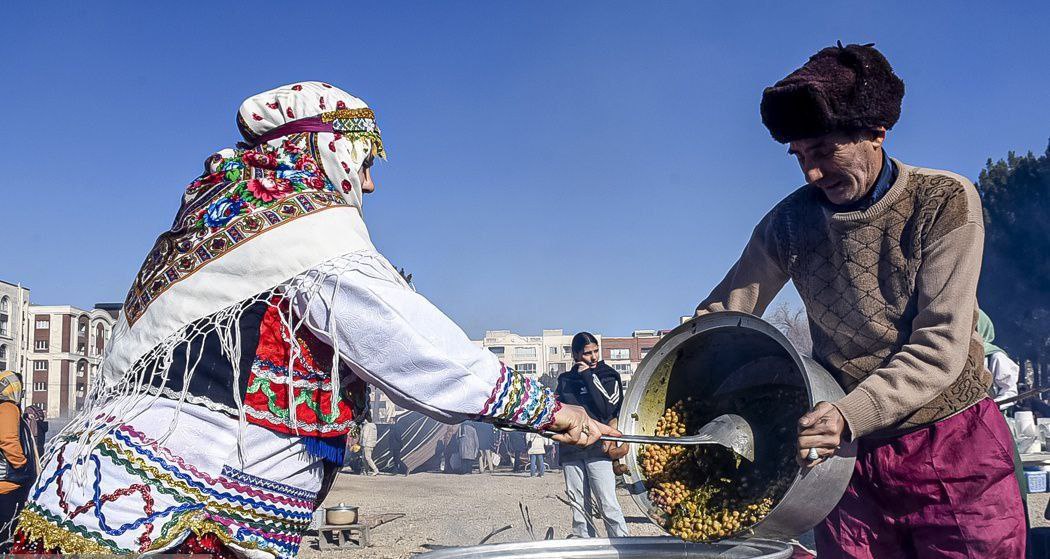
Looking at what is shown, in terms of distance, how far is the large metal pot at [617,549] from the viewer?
2166 mm

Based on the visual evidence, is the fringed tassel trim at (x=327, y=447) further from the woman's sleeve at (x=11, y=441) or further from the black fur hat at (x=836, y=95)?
the woman's sleeve at (x=11, y=441)

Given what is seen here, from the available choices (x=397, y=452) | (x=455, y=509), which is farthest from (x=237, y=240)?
(x=397, y=452)

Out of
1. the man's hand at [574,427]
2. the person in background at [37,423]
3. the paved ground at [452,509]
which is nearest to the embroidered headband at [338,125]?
the man's hand at [574,427]

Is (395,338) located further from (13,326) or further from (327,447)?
(13,326)

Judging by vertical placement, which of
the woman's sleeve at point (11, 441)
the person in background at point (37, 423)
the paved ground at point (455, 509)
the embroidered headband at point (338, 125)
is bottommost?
the paved ground at point (455, 509)

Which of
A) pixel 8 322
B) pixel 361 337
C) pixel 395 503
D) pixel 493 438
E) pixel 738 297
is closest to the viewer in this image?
pixel 361 337

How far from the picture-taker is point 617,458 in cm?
245

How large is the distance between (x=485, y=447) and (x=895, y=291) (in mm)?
20147

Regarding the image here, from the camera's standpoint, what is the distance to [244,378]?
1.80 metres

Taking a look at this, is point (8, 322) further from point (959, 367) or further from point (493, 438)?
point (959, 367)

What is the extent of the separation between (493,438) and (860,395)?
2077 centimetres

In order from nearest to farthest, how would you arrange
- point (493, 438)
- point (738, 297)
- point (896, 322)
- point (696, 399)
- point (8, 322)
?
point (896, 322), point (696, 399), point (738, 297), point (493, 438), point (8, 322)

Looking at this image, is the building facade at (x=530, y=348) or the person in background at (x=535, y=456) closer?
the person in background at (x=535, y=456)

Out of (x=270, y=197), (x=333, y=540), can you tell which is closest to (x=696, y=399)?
(x=270, y=197)
